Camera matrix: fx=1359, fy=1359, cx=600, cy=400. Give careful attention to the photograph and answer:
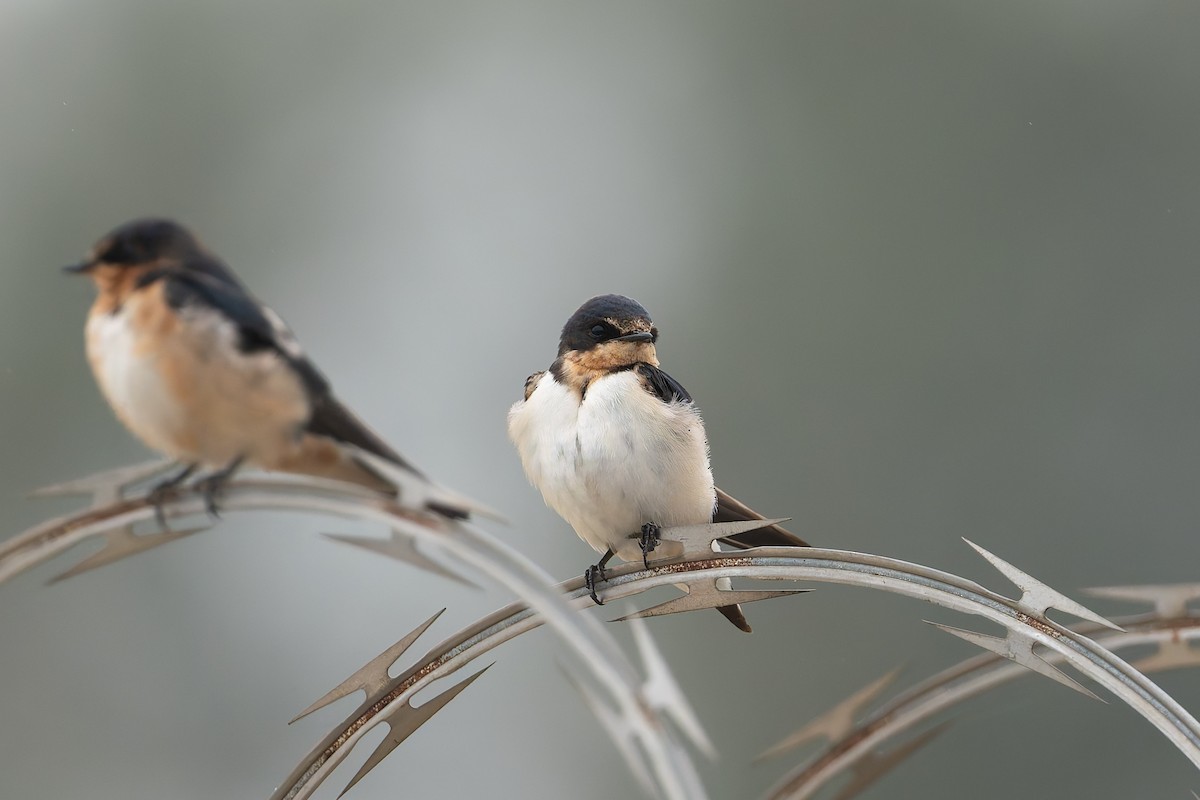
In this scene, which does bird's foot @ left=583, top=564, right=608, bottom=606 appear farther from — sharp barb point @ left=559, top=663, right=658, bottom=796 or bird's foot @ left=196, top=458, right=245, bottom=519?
bird's foot @ left=196, top=458, right=245, bottom=519

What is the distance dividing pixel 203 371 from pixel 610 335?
0.87 metres

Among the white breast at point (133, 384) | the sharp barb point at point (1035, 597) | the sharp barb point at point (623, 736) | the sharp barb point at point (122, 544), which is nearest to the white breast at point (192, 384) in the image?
the white breast at point (133, 384)

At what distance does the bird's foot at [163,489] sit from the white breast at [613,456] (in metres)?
0.77

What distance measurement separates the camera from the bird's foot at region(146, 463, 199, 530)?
57.1 inches

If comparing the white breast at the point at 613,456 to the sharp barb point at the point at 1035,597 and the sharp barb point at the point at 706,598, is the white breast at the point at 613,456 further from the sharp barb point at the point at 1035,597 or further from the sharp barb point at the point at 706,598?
the sharp barb point at the point at 1035,597

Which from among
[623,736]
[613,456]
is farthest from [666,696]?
[613,456]

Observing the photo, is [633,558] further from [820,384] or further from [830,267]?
[830,267]

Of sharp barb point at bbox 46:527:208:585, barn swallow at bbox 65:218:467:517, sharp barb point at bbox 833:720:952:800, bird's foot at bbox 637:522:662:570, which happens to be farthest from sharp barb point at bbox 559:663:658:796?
sharp barb point at bbox 833:720:952:800

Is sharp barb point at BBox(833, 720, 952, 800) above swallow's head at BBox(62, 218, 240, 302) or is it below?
below

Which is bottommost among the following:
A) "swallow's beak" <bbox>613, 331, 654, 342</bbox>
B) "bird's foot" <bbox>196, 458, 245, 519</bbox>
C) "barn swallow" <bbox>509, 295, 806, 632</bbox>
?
"bird's foot" <bbox>196, 458, 245, 519</bbox>

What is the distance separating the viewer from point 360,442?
1.49m

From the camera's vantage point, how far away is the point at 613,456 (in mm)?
2115

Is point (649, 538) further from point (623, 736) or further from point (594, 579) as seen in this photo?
point (623, 736)

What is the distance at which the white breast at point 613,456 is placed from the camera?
2117 millimetres
